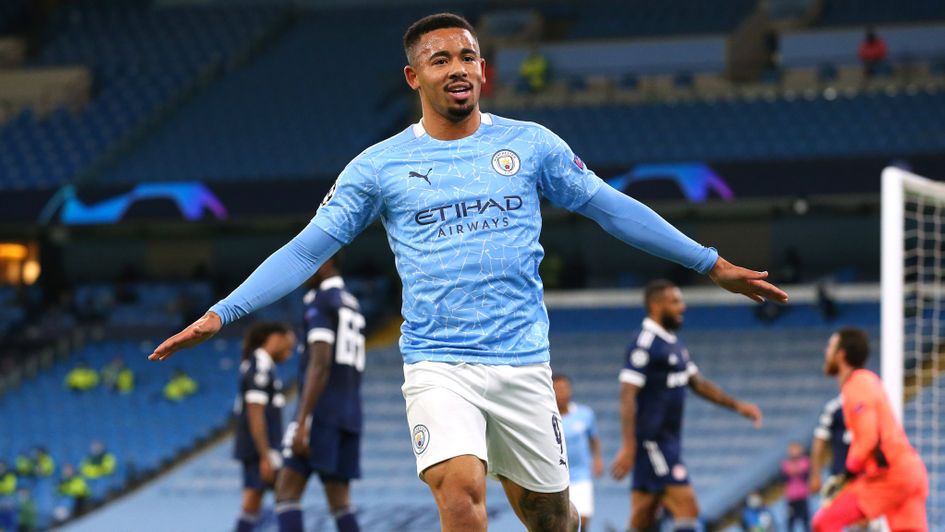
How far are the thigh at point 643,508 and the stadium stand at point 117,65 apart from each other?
1796cm

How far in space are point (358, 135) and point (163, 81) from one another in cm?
524

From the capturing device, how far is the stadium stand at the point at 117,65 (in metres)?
27.1

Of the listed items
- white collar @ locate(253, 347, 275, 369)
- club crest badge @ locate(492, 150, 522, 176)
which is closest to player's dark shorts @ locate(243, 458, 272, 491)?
white collar @ locate(253, 347, 275, 369)

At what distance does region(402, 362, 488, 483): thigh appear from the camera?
4.80 m

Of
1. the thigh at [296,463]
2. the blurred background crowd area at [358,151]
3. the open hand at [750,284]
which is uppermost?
the blurred background crowd area at [358,151]

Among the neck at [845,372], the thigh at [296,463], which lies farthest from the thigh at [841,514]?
the thigh at [296,463]

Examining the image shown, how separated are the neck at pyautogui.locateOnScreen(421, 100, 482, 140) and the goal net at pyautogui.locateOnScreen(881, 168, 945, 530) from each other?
4615 mm

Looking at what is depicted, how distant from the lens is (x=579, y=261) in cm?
2677

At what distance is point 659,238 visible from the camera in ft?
16.3

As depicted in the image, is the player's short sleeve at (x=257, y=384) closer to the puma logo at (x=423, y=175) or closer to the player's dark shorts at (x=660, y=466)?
the player's dark shorts at (x=660, y=466)

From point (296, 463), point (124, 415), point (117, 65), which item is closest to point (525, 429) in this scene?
point (296, 463)

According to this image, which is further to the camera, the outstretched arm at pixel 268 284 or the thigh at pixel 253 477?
the thigh at pixel 253 477

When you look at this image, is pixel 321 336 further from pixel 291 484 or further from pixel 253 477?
pixel 253 477

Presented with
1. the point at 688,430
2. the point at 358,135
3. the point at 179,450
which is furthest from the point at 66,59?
the point at 688,430
